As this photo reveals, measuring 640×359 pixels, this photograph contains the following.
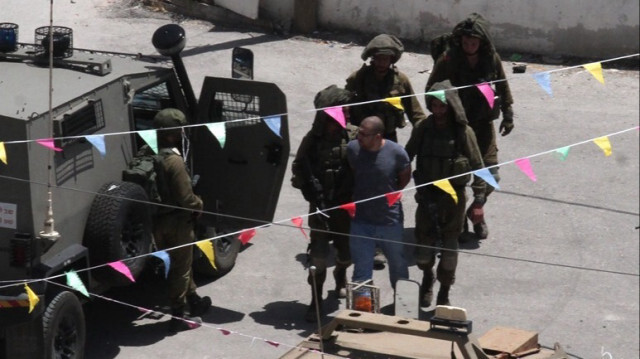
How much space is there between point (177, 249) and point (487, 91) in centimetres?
293

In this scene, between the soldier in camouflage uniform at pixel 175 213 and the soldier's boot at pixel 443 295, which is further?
the soldier's boot at pixel 443 295

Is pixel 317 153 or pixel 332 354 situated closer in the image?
pixel 332 354

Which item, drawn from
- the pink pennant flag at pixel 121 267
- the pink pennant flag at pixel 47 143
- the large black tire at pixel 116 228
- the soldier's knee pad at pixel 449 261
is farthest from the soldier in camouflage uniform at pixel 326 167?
the pink pennant flag at pixel 47 143

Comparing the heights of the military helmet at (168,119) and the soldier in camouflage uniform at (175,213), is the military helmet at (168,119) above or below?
above

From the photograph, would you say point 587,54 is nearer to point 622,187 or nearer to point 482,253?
point 622,187

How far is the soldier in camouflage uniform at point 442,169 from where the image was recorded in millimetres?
9758

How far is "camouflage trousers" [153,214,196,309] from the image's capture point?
9.59 metres

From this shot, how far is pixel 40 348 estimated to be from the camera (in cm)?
853

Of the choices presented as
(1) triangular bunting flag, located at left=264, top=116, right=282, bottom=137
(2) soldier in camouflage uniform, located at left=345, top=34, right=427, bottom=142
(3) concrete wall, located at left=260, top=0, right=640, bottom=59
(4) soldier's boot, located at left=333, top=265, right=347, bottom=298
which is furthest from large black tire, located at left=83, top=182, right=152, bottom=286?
(3) concrete wall, located at left=260, top=0, right=640, bottom=59

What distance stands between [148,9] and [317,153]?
7792 mm

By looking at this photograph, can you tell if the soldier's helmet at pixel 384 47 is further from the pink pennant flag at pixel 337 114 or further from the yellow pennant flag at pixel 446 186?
the yellow pennant flag at pixel 446 186

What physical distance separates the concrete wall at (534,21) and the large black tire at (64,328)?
8.28m

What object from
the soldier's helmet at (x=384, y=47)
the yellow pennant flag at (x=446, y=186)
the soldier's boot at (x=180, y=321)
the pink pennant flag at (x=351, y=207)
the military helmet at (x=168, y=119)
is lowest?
the soldier's boot at (x=180, y=321)

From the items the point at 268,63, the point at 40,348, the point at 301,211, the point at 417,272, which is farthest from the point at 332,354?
the point at 268,63
